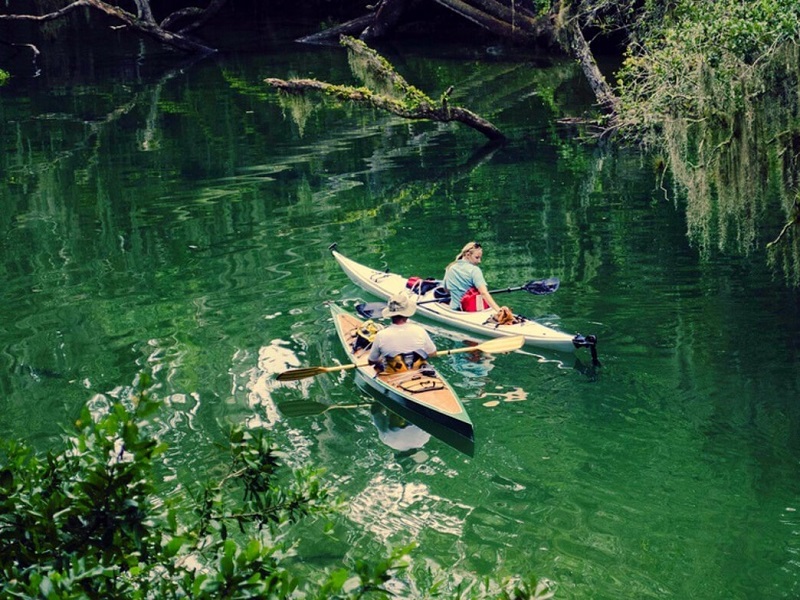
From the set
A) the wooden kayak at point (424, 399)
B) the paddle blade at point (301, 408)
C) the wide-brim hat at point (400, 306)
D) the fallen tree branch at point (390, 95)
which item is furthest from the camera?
the fallen tree branch at point (390, 95)

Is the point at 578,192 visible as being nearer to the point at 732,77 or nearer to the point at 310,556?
the point at 732,77

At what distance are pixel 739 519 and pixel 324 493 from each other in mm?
4855

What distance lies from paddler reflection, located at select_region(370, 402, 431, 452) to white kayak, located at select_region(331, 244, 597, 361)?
2.18m

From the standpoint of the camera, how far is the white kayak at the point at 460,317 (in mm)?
12586

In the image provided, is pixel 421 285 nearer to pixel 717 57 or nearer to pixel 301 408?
pixel 301 408

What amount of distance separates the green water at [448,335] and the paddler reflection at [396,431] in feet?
0.51

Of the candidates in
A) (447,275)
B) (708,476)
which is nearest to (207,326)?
(447,275)

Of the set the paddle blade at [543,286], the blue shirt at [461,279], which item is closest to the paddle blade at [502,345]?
the blue shirt at [461,279]

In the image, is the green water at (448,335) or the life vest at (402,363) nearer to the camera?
the green water at (448,335)

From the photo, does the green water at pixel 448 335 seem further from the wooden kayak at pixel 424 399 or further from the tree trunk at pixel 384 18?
the tree trunk at pixel 384 18

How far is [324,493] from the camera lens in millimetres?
5301

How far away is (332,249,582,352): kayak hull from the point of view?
41.7 feet

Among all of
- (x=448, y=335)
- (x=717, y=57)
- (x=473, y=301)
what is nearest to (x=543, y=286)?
(x=473, y=301)

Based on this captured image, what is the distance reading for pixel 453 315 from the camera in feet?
46.2
